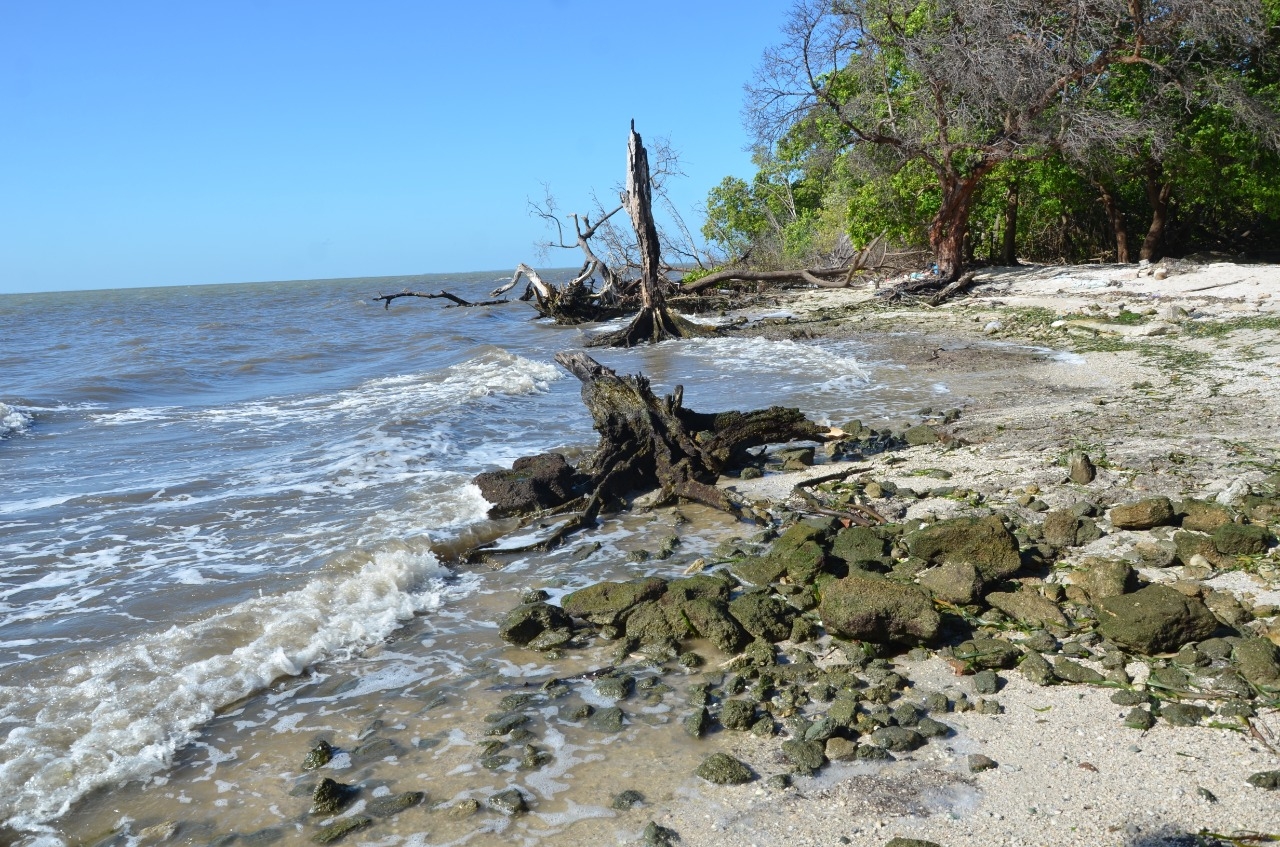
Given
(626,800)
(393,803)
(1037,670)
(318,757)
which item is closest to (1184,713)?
(1037,670)

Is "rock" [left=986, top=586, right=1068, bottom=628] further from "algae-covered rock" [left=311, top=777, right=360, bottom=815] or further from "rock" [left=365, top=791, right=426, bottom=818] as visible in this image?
"algae-covered rock" [left=311, top=777, right=360, bottom=815]

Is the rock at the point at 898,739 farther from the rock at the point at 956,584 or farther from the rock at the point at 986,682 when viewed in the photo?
the rock at the point at 956,584

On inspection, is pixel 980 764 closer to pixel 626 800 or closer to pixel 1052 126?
pixel 626 800

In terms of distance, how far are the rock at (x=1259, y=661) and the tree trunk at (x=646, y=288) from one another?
15013mm

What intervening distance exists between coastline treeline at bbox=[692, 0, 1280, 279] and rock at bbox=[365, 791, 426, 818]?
58.9 feet

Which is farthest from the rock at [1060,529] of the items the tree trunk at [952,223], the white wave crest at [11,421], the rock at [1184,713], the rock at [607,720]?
the tree trunk at [952,223]

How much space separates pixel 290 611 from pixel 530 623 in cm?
160

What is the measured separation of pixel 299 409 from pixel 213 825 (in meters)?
10.9

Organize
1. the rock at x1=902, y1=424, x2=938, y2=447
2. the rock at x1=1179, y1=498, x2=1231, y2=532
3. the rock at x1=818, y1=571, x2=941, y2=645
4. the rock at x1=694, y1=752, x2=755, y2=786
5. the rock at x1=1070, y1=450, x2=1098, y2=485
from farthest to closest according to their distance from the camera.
Result: the rock at x1=902, y1=424, x2=938, y2=447
the rock at x1=1070, y1=450, x2=1098, y2=485
the rock at x1=1179, y1=498, x2=1231, y2=532
the rock at x1=818, y1=571, x2=941, y2=645
the rock at x1=694, y1=752, x2=755, y2=786

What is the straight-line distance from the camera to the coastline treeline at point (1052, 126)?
1727 cm

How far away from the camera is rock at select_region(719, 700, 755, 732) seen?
381 cm

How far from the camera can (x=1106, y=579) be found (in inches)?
177

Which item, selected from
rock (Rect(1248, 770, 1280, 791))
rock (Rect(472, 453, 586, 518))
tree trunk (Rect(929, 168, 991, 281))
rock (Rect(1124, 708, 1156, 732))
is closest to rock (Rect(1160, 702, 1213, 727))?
rock (Rect(1124, 708, 1156, 732))

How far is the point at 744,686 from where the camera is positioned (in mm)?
4160
